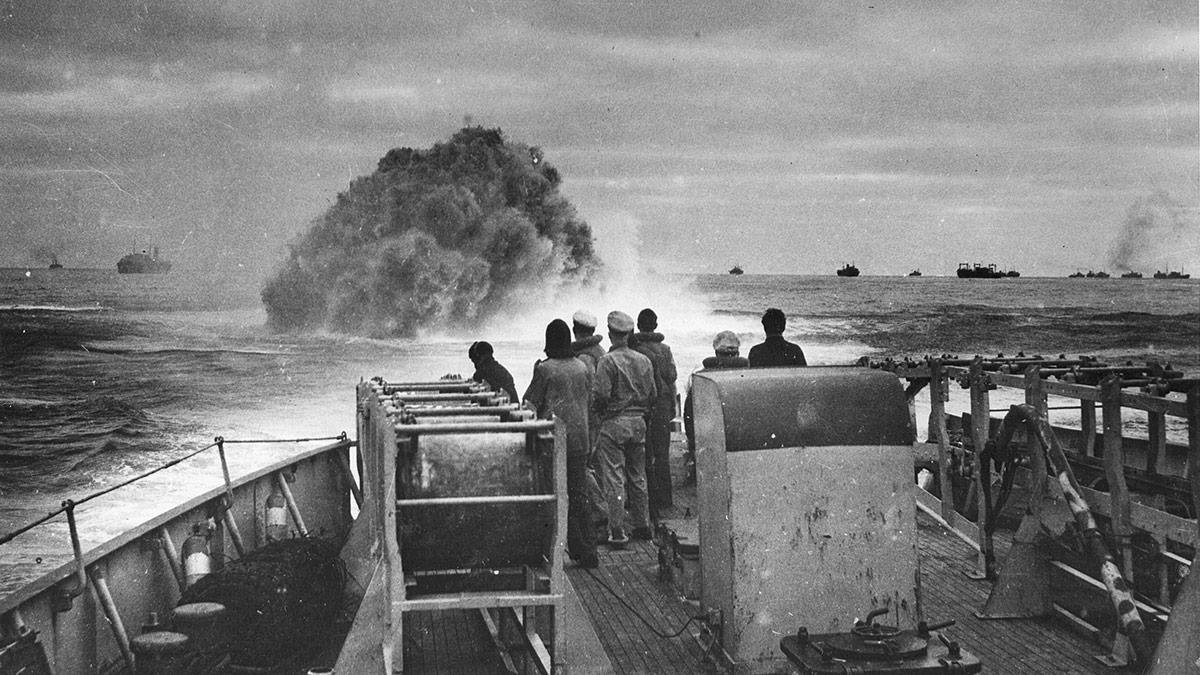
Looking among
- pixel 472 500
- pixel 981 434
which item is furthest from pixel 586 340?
pixel 472 500

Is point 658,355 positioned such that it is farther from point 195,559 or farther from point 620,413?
point 195,559

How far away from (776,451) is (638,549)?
3.42 metres

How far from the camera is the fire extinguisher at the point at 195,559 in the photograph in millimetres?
7586

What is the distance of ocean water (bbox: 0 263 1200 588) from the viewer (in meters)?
34.2

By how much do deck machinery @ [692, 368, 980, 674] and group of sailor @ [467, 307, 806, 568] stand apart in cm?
233

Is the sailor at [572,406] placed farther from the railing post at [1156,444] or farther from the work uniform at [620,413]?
the railing post at [1156,444]

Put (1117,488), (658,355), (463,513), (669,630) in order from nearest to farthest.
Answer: (463,513) → (1117,488) → (669,630) → (658,355)

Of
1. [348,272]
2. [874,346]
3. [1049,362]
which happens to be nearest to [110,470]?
[348,272]

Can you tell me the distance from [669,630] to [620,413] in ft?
6.99

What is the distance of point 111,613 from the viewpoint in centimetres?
654

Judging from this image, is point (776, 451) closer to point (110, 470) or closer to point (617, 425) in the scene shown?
point (617, 425)

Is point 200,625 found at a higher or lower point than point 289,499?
lower

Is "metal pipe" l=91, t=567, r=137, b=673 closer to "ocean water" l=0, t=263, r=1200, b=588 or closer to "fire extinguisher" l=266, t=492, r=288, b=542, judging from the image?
"fire extinguisher" l=266, t=492, r=288, b=542

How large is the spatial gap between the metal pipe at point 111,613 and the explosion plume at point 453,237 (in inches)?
1730
